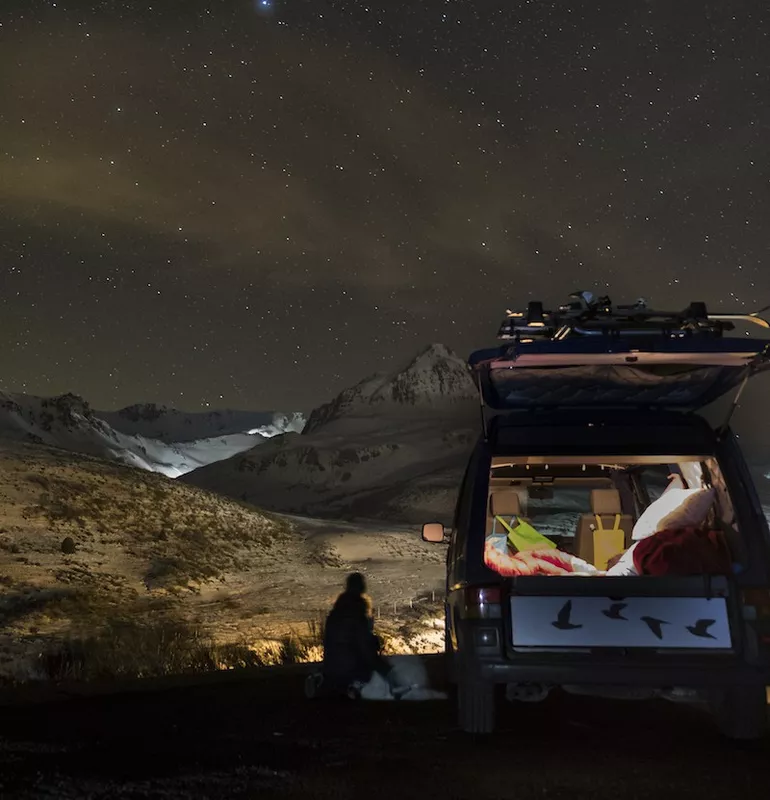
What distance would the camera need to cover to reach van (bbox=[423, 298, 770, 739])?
16.0ft

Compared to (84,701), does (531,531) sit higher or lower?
higher

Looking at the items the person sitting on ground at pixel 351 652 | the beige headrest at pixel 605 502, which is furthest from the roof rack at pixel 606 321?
the person sitting on ground at pixel 351 652

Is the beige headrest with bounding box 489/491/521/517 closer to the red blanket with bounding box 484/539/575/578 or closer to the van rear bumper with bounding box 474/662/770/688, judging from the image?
the red blanket with bounding box 484/539/575/578

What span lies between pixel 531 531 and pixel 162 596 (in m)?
24.0

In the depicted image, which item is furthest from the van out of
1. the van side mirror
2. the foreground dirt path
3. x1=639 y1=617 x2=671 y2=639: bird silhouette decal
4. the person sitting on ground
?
the person sitting on ground

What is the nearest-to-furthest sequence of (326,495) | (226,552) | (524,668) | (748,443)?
1. (524,668)
2. (226,552)
3. (326,495)
4. (748,443)

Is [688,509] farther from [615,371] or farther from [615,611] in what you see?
[615,611]

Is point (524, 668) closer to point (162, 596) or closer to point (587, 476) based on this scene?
point (587, 476)

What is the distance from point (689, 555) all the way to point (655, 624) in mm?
682

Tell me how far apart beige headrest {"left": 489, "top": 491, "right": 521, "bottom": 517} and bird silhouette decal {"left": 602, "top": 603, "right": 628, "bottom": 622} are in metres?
2.61

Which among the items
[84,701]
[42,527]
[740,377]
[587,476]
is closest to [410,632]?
[587,476]

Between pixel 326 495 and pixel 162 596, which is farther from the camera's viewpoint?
pixel 326 495

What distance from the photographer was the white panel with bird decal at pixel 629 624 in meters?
4.89

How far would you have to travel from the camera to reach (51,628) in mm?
19953
